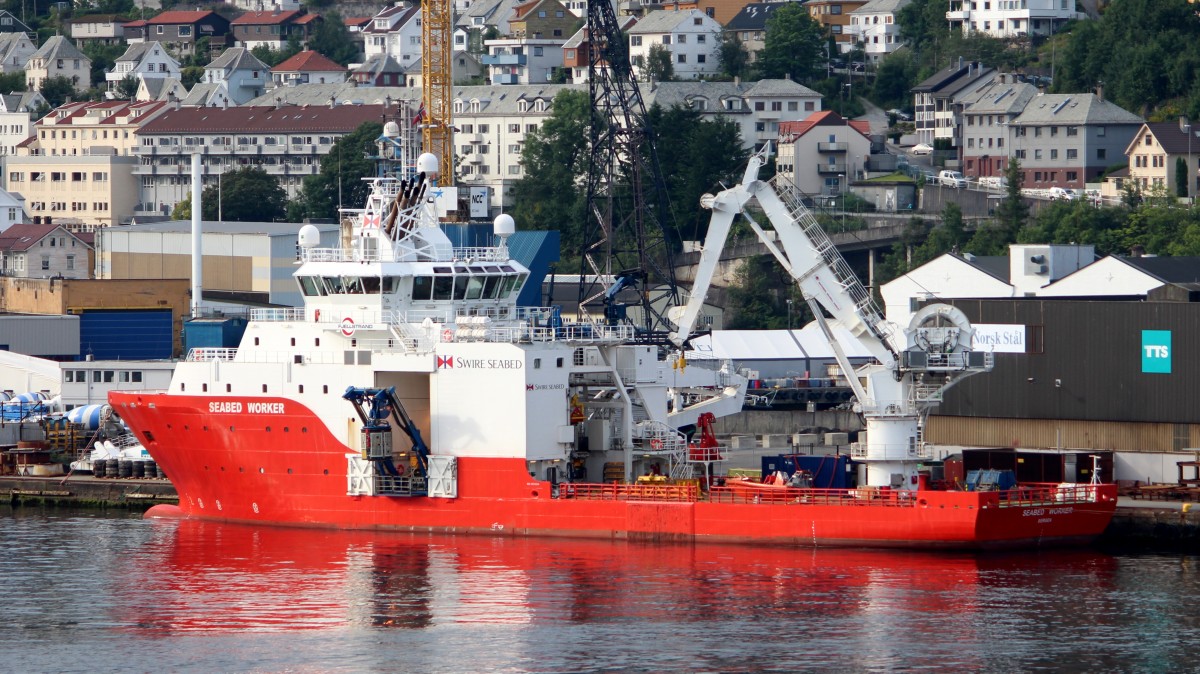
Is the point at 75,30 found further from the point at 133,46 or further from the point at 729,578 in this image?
the point at 729,578

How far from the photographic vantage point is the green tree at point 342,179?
102 meters

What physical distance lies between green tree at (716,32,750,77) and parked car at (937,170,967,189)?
24572 mm

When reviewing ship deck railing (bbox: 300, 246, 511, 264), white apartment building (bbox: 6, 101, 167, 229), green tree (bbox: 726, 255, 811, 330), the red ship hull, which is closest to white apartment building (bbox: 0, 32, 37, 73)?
white apartment building (bbox: 6, 101, 167, 229)

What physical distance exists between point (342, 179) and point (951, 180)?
95.5 ft

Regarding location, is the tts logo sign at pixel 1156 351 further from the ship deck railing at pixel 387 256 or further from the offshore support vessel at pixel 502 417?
the ship deck railing at pixel 387 256

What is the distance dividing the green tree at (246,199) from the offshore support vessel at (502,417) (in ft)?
190

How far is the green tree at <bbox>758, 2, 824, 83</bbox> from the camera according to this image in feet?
382

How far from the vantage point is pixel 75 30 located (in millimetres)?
150500

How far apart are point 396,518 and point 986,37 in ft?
258

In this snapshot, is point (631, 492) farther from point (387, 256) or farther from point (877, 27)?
point (877, 27)

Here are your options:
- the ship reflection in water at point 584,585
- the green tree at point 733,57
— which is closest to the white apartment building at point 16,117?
the green tree at point 733,57

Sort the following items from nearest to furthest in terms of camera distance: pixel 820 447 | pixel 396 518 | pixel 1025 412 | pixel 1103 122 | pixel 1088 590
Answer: pixel 1088 590
pixel 396 518
pixel 1025 412
pixel 820 447
pixel 1103 122

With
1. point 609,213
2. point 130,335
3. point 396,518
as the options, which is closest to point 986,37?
point 609,213

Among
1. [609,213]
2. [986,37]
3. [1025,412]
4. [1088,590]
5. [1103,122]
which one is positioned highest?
[986,37]
